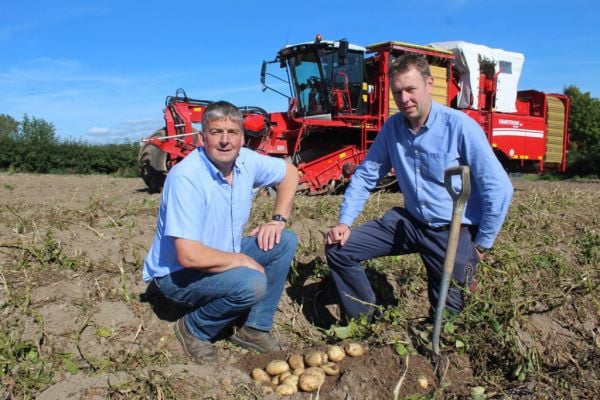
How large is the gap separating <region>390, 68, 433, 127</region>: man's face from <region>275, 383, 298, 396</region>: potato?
63.8 inches

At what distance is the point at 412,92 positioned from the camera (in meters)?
3.17

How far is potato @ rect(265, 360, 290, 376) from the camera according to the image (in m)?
3.01

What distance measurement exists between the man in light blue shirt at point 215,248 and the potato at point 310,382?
0.56 meters

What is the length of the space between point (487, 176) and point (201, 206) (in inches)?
62.6

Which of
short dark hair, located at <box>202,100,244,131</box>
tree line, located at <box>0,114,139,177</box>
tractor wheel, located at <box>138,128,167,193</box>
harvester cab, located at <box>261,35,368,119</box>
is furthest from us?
tree line, located at <box>0,114,139,177</box>

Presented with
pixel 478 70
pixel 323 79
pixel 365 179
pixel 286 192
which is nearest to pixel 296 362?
pixel 286 192

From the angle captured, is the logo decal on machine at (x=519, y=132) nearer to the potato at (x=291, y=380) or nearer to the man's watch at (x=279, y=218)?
the man's watch at (x=279, y=218)

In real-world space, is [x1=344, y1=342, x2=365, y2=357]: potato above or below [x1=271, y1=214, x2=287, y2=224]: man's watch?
below

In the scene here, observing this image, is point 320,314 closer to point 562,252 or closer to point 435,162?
point 435,162

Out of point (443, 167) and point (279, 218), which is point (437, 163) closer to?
point (443, 167)

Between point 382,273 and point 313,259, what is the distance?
1.80 ft

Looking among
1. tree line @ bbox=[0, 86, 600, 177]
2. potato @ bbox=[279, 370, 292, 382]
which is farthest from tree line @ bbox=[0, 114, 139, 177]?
potato @ bbox=[279, 370, 292, 382]

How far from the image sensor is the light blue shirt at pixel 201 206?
297 cm

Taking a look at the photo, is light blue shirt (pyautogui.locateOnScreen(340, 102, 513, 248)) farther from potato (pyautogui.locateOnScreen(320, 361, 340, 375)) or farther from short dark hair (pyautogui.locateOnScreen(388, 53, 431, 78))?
potato (pyautogui.locateOnScreen(320, 361, 340, 375))
